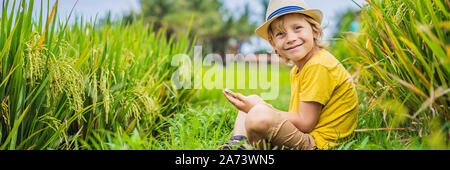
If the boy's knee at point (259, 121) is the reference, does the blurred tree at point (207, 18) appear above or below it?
above

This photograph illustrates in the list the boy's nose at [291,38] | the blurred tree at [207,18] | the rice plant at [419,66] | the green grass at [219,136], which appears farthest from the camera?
the blurred tree at [207,18]

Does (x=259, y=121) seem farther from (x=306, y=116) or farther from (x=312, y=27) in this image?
(x=312, y=27)

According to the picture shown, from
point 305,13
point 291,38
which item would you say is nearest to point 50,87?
point 291,38

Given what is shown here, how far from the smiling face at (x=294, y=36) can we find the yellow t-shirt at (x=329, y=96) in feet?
0.30

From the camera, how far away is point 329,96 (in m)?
1.86

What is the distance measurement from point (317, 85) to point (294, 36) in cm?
37

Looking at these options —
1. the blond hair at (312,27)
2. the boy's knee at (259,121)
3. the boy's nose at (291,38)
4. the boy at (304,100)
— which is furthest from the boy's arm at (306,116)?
the blond hair at (312,27)

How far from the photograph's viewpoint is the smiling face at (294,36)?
6.56ft

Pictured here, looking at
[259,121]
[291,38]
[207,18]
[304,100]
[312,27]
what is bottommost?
[259,121]

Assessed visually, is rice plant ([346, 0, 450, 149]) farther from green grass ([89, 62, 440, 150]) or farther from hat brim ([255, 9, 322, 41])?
hat brim ([255, 9, 322, 41])

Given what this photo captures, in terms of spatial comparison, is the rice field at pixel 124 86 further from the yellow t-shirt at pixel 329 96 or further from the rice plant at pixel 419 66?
the yellow t-shirt at pixel 329 96
